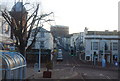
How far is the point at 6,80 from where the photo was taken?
51.0 feet

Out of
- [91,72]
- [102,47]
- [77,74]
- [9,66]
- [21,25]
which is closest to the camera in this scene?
[9,66]

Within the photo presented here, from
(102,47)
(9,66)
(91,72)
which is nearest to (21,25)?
(9,66)

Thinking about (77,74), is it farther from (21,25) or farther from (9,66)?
(9,66)

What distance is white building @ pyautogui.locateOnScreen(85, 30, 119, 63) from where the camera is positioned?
6844cm

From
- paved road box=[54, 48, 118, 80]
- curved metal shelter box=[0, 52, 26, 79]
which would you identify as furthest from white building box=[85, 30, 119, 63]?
curved metal shelter box=[0, 52, 26, 79]

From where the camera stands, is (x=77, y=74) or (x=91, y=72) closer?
(x=77, y=74)

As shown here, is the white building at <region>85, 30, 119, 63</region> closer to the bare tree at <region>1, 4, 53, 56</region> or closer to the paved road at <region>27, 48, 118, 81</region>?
the paved road at <region>27, 48, 118, 81</region>

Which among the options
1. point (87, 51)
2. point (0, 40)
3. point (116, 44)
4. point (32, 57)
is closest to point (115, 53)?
point (116, 44)

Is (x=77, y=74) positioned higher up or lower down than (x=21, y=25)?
lower down

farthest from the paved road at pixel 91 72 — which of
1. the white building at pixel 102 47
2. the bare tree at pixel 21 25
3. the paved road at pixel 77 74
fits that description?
the white building at pixel 102 47

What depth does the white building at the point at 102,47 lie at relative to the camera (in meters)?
68.4

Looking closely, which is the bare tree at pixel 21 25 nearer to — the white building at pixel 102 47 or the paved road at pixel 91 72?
the paved road at pixel 91 72

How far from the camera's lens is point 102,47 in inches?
2702

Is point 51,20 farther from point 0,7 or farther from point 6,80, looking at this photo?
point 6,80
